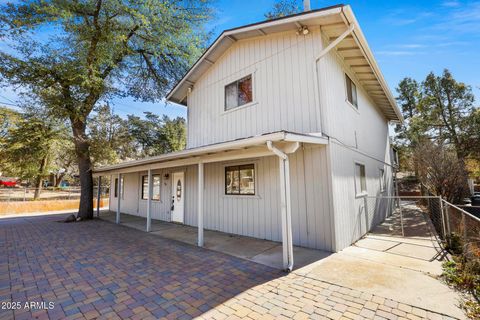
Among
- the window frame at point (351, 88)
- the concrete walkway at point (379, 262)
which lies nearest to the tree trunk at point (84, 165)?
the concrete walkway at point (379, 262)

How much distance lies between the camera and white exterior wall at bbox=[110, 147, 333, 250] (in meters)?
5.59

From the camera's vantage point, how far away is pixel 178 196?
9938 millimetres

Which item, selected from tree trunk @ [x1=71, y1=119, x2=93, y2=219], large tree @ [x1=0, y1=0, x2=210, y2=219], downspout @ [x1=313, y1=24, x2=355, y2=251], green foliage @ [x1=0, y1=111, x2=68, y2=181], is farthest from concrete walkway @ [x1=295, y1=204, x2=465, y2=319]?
green foliage @ [x1=0, y1=111, x2=68, y2=181]

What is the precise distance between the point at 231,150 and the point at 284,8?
13.7m

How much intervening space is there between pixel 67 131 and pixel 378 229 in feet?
66.1

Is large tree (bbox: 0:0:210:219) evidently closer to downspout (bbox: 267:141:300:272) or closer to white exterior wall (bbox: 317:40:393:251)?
white exterior wall (bbox: 317:40:393:251)

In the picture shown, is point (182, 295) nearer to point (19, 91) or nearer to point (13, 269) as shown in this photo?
point (13, 269)

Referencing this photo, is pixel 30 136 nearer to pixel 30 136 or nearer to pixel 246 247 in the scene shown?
pixel 30 136

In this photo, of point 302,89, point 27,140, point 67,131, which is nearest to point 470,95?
point 302,89

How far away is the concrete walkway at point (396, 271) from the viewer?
3.28 metres

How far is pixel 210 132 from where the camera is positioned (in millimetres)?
8852

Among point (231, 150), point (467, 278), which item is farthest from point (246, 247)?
point (467, 278)

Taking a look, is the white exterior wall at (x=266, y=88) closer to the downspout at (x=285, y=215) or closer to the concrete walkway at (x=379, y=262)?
the downspout at (x=285, y=215)

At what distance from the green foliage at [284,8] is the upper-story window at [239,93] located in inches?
367
